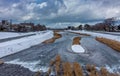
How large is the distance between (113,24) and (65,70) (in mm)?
124224

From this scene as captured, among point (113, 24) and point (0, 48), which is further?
point (113, 24)

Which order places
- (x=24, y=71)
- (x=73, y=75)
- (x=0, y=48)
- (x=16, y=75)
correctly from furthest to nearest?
(x=0, y=48), (x=24, y=71), (x=16, y=75), (x=73, y=75)

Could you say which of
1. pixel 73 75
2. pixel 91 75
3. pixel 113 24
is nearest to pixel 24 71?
pixel 73 75

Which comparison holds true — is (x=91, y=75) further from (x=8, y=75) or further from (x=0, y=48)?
(x=0, y=48)

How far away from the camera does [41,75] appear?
10.0m

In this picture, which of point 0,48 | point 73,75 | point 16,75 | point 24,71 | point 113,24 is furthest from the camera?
point 113,24

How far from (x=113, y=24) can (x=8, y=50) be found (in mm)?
118669

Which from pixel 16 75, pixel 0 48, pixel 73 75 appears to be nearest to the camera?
pixel 73 75

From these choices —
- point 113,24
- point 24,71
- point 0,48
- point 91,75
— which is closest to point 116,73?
point 91,75

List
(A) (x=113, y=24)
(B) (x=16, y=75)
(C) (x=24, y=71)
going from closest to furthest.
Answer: (B) (x=16, y=75) < (C) (x=24, y=71) < (A) (x=113, y=24)

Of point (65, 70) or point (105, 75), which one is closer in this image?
point (105, 75)

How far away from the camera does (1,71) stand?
11188mm

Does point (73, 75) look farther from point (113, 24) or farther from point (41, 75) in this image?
point (113, 24)

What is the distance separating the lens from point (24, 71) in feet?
36.4
